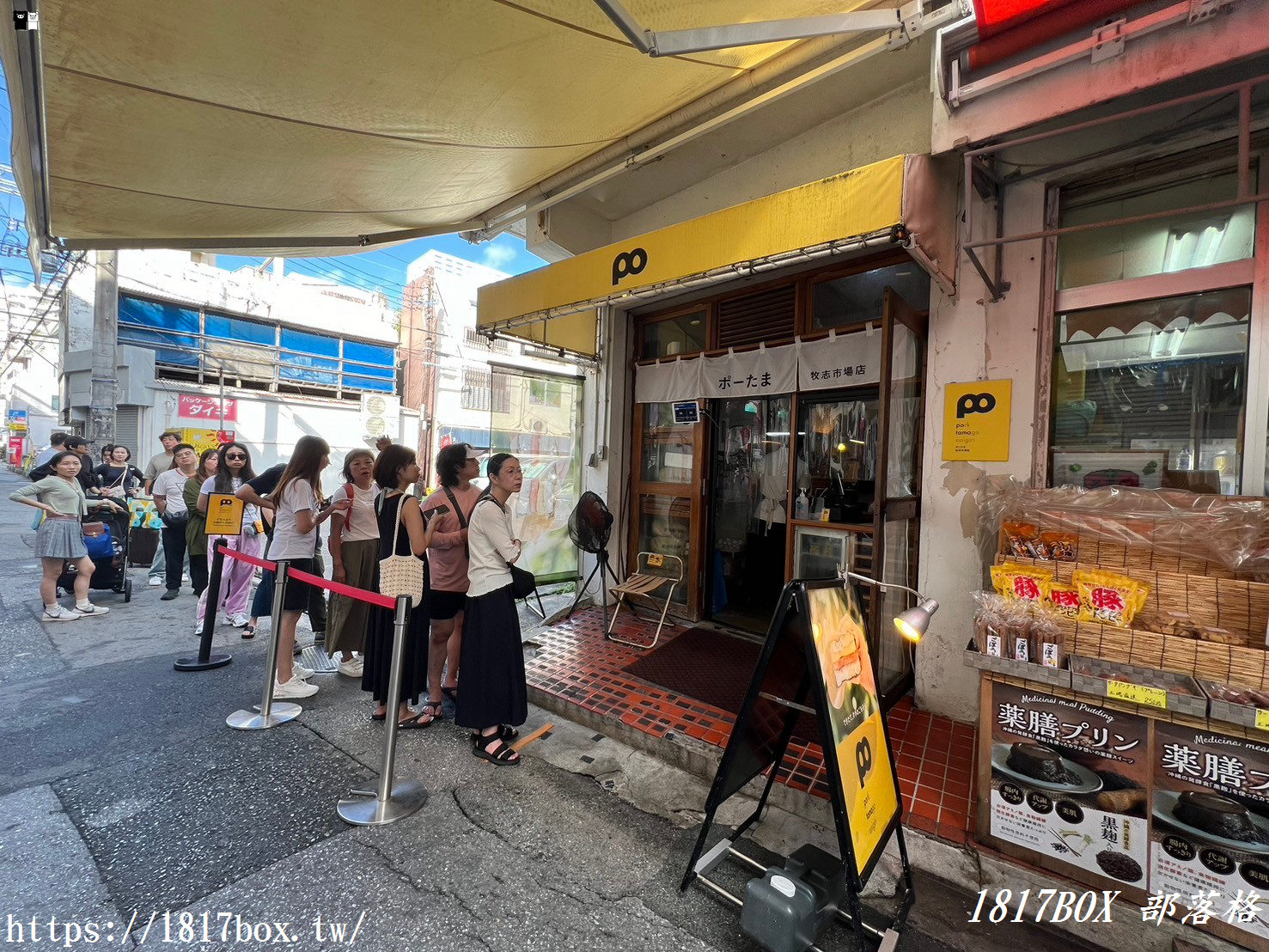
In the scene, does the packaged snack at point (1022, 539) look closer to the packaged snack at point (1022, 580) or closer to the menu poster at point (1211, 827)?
the packaged snack at point (1022, 580)

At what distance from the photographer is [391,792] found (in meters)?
2.86

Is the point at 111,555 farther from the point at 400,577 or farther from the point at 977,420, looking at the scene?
the point at 977,420

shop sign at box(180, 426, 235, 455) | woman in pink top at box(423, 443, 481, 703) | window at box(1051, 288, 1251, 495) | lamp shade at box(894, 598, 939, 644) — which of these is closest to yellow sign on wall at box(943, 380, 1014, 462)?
window at box(1051, 288, 1251, 495)

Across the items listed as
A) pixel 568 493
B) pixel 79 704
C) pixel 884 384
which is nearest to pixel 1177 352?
pixel 884 384

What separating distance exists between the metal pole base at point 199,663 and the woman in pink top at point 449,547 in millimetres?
2171

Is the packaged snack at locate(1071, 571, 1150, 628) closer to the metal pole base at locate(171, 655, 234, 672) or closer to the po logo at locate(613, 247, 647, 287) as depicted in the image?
the po logo at locate(613, 247, 647, 287)

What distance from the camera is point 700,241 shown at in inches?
135

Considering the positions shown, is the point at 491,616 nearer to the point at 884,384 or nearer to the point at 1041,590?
the point at 884,384

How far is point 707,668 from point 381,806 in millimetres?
2616

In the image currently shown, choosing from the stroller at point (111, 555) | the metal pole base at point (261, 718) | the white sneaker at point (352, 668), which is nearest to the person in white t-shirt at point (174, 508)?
the stroller at point (111, 555)

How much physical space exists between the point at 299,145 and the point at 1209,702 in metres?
5.32

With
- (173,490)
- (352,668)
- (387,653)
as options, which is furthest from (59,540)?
(387,653)

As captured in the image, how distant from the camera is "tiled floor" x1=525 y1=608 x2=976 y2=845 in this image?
109 inches

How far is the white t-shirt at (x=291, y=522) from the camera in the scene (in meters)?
4.04
